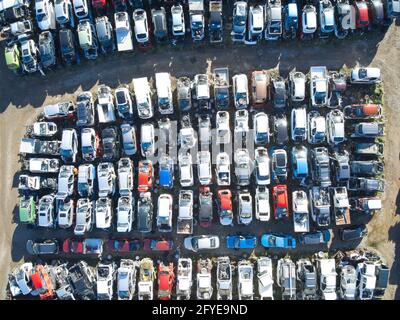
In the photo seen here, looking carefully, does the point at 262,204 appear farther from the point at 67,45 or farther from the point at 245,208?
the point at 67,45

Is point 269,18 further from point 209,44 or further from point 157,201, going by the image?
point 157,201

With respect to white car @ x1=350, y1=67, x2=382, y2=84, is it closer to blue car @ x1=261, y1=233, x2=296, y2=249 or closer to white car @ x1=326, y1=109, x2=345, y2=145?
white car @ x1=326, y1=109, x2=345, y2=145

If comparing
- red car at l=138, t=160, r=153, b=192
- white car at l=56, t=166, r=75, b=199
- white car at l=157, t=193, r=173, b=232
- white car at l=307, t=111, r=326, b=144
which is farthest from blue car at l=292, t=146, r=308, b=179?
white car at l=56, t=166, r=75, b=199

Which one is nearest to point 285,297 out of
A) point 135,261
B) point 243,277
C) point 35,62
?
point 243,277

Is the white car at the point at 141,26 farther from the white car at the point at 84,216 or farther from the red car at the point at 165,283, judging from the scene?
the red car at the point at 165,283

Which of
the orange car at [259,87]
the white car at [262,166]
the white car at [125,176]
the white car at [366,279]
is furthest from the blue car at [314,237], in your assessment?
the white car at [125,176]

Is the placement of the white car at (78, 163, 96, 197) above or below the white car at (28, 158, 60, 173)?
below
